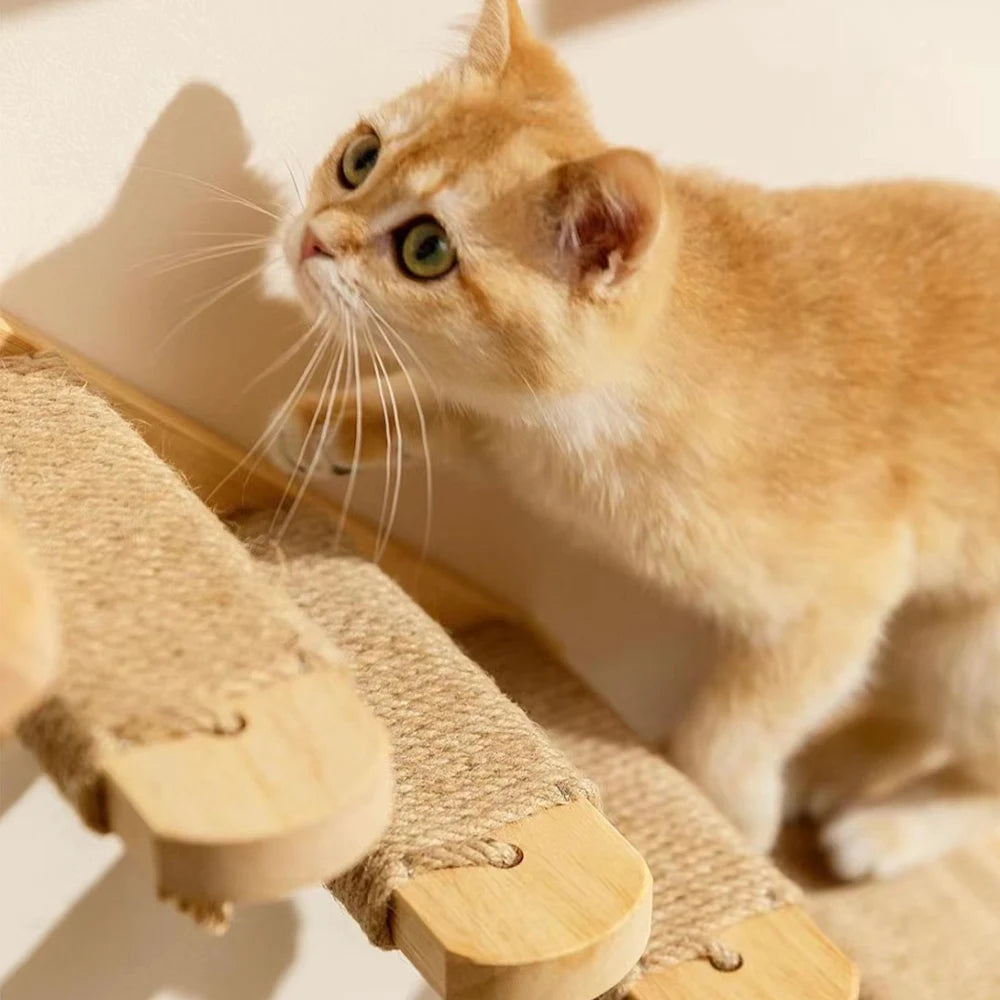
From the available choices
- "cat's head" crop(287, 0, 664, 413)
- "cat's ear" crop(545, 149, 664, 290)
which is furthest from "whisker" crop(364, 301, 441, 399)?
"cat's ear" crop(545, 149, 664, 290)

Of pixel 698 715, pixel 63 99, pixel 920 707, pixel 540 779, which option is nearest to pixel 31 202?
pixel 63 99

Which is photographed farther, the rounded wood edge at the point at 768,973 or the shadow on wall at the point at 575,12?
the shadow on wall at the point at 575,12

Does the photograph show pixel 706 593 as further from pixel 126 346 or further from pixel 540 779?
pixel 126 346

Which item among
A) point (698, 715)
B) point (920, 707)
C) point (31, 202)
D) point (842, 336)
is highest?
point (31, 202)

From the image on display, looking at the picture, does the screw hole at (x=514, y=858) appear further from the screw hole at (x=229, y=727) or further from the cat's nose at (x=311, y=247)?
the cat's nose at (x=311, y=247)

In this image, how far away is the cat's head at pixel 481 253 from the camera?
2.52ft

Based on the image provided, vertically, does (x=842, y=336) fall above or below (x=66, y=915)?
above

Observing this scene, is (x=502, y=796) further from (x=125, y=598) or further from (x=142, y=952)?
(x=142, y=952)

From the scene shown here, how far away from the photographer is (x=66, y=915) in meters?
1.01

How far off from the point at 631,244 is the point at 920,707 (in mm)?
619

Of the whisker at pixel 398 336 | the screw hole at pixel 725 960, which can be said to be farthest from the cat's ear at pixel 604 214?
the screw hole at pixel 725 960

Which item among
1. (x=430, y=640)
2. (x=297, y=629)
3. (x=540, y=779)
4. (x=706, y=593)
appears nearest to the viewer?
(x=297, y=629)

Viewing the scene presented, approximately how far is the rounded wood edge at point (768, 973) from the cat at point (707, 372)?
0.22m

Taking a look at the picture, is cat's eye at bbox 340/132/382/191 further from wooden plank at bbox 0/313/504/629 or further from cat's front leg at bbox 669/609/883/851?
cat's front leg at bbox 669/609/883/851
